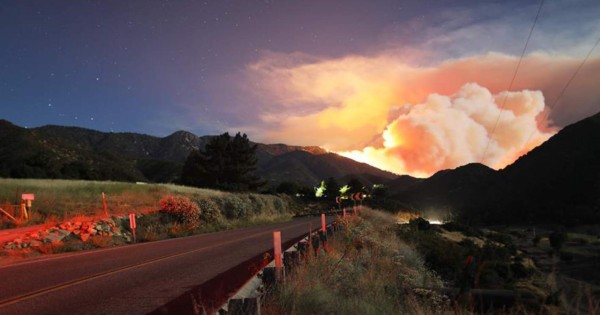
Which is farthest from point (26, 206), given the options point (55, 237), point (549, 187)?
point (549, 187)

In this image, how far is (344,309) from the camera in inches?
271

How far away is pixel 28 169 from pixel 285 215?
119 feet

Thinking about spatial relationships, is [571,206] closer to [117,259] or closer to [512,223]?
[512,223]

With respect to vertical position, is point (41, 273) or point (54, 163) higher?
point (54, 163)

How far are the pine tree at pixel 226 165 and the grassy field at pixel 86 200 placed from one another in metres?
41.1

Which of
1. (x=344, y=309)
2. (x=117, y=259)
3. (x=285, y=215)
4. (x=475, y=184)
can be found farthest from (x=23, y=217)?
(x=475, y=184)

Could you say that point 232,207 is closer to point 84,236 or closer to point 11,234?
point 84,236

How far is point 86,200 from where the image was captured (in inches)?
1069

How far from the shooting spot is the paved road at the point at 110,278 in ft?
24.0

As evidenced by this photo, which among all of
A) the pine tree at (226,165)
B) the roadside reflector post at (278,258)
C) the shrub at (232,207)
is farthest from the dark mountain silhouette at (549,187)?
the roadside reflector post at (278,258)

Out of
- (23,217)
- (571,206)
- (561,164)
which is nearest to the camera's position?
(23,217)

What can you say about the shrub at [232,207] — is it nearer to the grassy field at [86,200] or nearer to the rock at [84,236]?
the grassy field at [86,200]

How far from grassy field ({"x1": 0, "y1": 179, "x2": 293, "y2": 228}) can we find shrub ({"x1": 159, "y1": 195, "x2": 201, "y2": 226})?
29.9 inches

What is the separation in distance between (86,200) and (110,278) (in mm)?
19167
